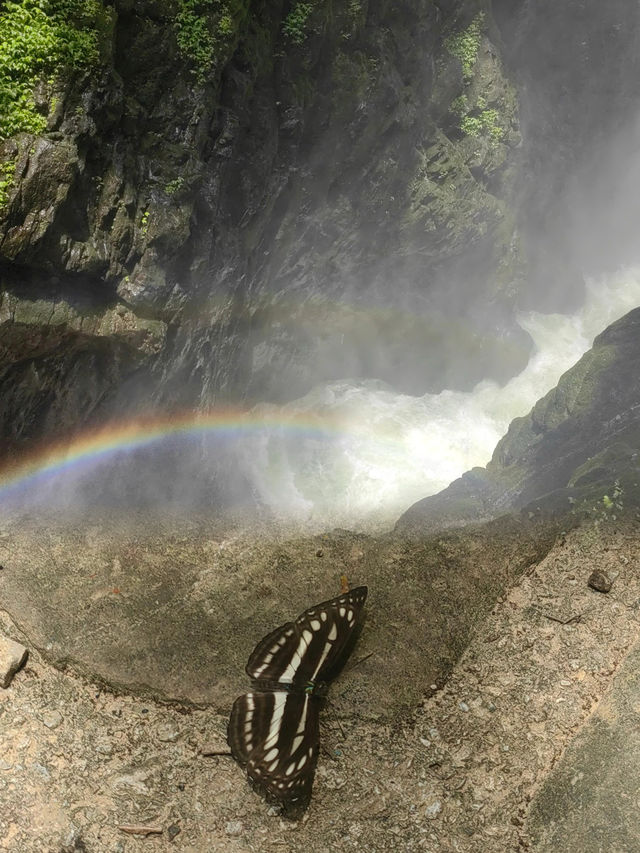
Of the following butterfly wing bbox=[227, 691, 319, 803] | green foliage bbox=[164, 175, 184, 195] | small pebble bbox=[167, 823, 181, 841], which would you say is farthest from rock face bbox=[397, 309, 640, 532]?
green foliage bbox=[164, 175, 184, 195]

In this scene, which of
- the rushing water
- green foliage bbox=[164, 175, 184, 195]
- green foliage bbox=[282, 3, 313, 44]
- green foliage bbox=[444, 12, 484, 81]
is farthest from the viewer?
green foliage bbox=[444, 12, 484, 81]

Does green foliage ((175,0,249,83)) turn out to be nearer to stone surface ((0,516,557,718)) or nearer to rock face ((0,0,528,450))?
rock face ((0,0,528,450))

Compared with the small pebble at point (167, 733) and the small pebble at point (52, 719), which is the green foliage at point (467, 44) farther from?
the small pebble at point (52, 719)

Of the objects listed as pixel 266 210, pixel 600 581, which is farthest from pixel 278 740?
pixel 266 210

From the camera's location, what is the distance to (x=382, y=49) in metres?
12.0

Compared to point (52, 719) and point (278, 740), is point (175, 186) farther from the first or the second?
point (278, 740)

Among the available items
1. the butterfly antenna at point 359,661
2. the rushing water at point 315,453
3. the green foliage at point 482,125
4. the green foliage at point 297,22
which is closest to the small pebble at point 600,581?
the butterfly antenna at point 359,661

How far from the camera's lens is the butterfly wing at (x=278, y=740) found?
17.3 feet

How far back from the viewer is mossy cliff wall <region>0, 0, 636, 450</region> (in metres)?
7.33

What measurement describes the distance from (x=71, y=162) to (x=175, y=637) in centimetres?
559

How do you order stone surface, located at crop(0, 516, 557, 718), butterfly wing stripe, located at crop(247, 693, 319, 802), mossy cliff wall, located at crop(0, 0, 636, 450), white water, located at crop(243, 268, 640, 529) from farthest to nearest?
white water, located at crop(243, 268, 640, 529) → mossy cliff wall, located at crop(0, 0, 636, 450) → stone surface, located at crop(0, 516, 557, 718) → butterfly wing stripe, located at crop(247, 693, 319, 802)

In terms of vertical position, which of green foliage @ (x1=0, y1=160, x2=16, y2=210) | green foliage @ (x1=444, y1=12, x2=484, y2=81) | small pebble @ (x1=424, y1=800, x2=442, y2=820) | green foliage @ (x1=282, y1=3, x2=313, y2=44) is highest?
green foliage @ (x1=444, y1=12, x2=484, y2=81)

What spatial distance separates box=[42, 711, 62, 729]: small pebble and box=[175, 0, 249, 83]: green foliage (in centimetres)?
818

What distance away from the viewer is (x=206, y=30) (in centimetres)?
846
